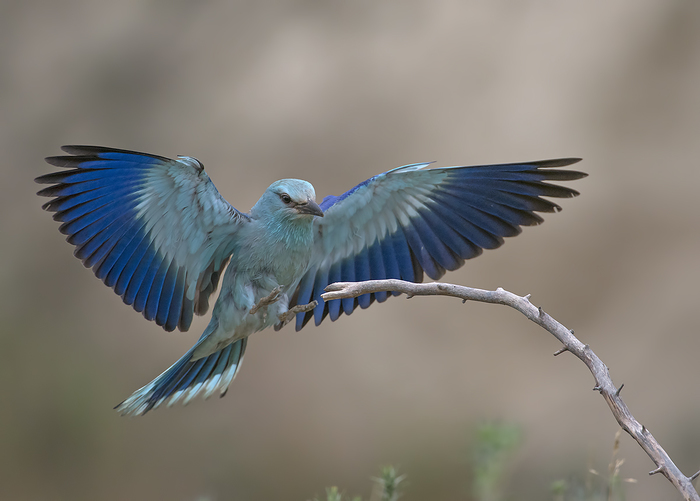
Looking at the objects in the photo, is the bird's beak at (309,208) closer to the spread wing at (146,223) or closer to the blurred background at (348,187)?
the spread wing at (146,223)

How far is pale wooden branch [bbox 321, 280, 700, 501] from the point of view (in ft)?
4.17

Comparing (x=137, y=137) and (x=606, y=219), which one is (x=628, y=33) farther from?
(x=137, y=137)

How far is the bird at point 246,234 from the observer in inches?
88.5

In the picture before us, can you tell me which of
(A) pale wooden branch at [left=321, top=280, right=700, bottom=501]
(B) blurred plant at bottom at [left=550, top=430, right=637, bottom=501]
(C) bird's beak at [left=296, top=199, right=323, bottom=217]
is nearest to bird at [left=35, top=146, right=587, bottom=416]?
(C) bird's beak at [left=296, top=199, right=323, bottom=217]

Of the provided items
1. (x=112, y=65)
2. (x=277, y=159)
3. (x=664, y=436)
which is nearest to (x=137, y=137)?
(x=112, y=65)

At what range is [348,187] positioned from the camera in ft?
15.6

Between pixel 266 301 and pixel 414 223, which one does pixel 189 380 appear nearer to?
pixel 266 301

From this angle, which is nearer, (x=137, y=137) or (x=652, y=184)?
(x=652, y=184)

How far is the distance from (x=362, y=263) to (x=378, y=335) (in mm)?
1978

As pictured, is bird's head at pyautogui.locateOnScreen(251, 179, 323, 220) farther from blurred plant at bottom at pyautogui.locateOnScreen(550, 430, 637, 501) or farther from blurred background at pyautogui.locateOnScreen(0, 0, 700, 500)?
blurred background at pyautogui.locateOnScreen(0, 0, 700, 500)

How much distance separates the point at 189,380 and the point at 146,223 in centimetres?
70

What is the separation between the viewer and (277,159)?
4863 mm

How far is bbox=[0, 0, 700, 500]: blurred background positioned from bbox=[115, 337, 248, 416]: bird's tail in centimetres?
187

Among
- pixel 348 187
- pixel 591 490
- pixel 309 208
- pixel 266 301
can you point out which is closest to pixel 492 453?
pixel 591 490
